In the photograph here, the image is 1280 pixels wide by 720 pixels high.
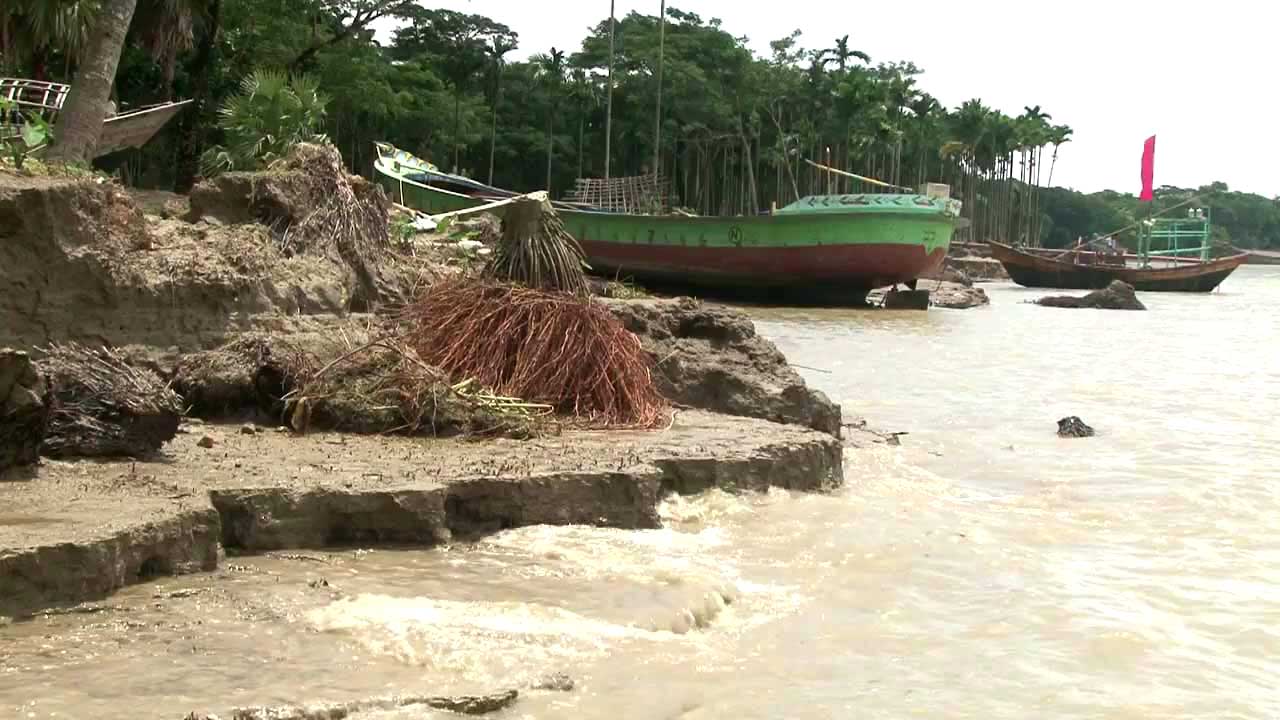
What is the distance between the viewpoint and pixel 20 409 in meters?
4.62

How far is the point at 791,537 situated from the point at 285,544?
2.19m

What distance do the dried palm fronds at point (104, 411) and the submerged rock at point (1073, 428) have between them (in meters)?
7.19

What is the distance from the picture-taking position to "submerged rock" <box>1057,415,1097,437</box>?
10.2m

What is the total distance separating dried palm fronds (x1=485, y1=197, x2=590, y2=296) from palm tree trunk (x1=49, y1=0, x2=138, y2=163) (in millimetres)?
4509

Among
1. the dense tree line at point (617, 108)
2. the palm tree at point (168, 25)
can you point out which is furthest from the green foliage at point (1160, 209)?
the palm tree at point (168, 25)

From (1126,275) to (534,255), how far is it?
4789 cm

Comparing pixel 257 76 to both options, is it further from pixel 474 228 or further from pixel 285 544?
pixel 285 544

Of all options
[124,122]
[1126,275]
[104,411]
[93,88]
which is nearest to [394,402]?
[104,411]

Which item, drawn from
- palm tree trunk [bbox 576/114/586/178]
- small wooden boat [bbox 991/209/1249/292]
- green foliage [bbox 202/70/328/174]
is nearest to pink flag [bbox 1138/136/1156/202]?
small wooden boat [bbox 991/209/1249/292]

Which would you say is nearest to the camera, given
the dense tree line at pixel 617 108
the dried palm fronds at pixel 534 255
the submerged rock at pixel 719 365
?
the dried palm fronds at pixel 534 255

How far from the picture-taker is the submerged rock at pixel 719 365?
25.7 ft

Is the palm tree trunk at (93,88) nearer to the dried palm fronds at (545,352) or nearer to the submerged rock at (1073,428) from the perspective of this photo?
the dried palm fronds at (545,352)

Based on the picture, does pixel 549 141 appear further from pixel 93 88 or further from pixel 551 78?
pixel 93 88

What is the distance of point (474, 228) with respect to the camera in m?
10.8
